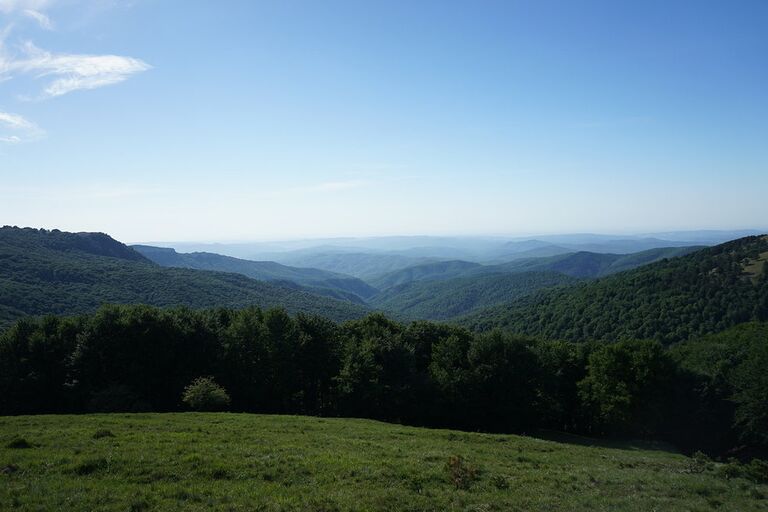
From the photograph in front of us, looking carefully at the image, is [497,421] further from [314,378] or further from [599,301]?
[599,301]

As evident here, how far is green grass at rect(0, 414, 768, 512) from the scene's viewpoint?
1312 centimetres

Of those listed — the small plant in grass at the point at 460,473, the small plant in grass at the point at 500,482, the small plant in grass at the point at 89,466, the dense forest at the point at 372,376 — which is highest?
the small plant in grass at the point at 89,466

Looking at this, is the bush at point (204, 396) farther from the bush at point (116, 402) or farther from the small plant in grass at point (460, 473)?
the small plant in grass at point (460, 473)

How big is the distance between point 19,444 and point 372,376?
2876 cm

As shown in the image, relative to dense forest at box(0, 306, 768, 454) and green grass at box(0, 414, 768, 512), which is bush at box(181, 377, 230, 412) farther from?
green grass at box(0, 414, 768, 512)

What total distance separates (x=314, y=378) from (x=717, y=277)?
126674 mm

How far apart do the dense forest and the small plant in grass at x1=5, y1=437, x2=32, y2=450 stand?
19.9 metres

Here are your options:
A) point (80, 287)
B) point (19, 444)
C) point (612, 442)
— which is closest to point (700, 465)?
point (612, 442)

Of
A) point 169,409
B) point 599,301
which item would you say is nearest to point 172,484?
point 169,409

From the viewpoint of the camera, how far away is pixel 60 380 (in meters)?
40.3

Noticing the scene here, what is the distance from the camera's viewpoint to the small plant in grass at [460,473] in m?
15.9

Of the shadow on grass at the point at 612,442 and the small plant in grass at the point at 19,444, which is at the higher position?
the small plant in grass at the point at 19,444

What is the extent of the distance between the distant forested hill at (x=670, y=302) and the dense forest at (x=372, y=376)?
209 ft

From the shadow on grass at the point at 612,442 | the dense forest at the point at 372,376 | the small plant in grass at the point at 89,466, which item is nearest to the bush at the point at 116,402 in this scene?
the dense forest at the point at 372,376
